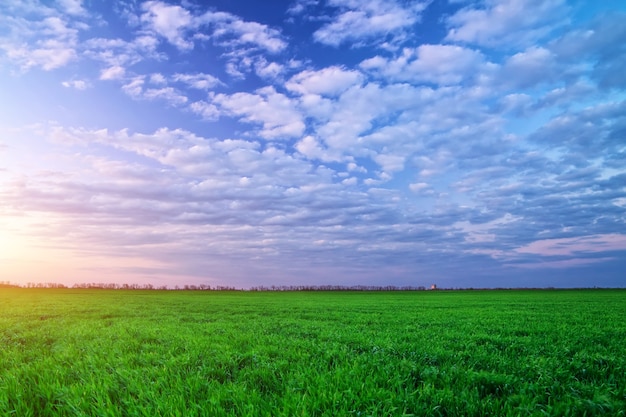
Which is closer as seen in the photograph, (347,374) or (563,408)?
(563,408)

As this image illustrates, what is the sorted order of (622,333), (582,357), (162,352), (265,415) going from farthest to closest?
(622,333) < (162,352) < (582,357) < (265,415)

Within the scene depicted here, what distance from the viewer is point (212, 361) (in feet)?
24.7

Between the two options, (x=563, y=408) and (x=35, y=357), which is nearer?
(x=563, y=408)

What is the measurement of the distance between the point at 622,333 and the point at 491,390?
10098 millimetres

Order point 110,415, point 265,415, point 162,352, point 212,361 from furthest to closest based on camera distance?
point 162,352, point 212,361, point 110,415, point 265,415

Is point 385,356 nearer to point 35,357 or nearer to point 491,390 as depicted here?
point 491,390

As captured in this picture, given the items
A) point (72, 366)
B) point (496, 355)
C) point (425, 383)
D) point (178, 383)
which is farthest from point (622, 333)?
point (72, 366)

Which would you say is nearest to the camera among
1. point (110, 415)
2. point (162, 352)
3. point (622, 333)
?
point (110, 415)

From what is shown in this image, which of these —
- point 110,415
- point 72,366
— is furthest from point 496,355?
point 72,366

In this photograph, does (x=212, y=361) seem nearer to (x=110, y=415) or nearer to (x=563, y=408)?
(x=110, y=415)

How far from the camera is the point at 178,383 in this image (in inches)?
237

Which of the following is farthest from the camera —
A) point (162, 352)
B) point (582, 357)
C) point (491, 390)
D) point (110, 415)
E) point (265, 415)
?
point (162, 352)

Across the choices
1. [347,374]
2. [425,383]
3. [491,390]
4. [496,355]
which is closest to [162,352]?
[347,374]

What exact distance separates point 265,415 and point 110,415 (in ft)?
7.20
